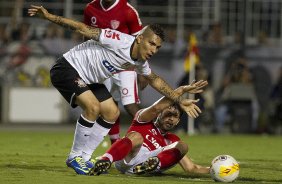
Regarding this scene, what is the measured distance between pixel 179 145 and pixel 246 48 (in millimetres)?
17745

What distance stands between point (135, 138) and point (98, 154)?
15.2ft

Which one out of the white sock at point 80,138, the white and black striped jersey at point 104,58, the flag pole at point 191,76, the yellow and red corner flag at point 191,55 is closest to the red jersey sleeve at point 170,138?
the white and black striped jersey at point 104,58

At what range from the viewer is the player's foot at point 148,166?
36.2 feet

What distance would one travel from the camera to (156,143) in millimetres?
11469

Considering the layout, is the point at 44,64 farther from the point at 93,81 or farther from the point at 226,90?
the point at 93,81

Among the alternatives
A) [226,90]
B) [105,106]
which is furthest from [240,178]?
[226,90]

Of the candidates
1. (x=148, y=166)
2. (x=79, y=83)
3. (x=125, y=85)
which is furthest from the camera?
(x=125, y=85)

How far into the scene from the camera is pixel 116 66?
37.0 feet

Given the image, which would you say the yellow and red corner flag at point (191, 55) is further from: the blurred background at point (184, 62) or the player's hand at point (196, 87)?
the player's hand at point (196, 87)

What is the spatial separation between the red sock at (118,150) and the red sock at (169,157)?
48cm

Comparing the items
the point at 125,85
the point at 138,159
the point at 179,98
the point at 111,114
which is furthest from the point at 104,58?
the point at 125,85

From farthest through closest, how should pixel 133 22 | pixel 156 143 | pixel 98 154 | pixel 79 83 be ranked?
pixel 98 154 → pixel 133 22 → pixel 156 143 → pixel 79 83

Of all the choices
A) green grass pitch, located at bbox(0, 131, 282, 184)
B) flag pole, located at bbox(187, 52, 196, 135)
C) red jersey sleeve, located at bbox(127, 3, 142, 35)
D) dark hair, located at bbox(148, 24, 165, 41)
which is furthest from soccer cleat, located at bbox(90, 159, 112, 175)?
A: flag pole, located at bbox(187, 52, 196, 135)

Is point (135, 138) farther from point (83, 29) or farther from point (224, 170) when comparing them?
point (83, 29)
